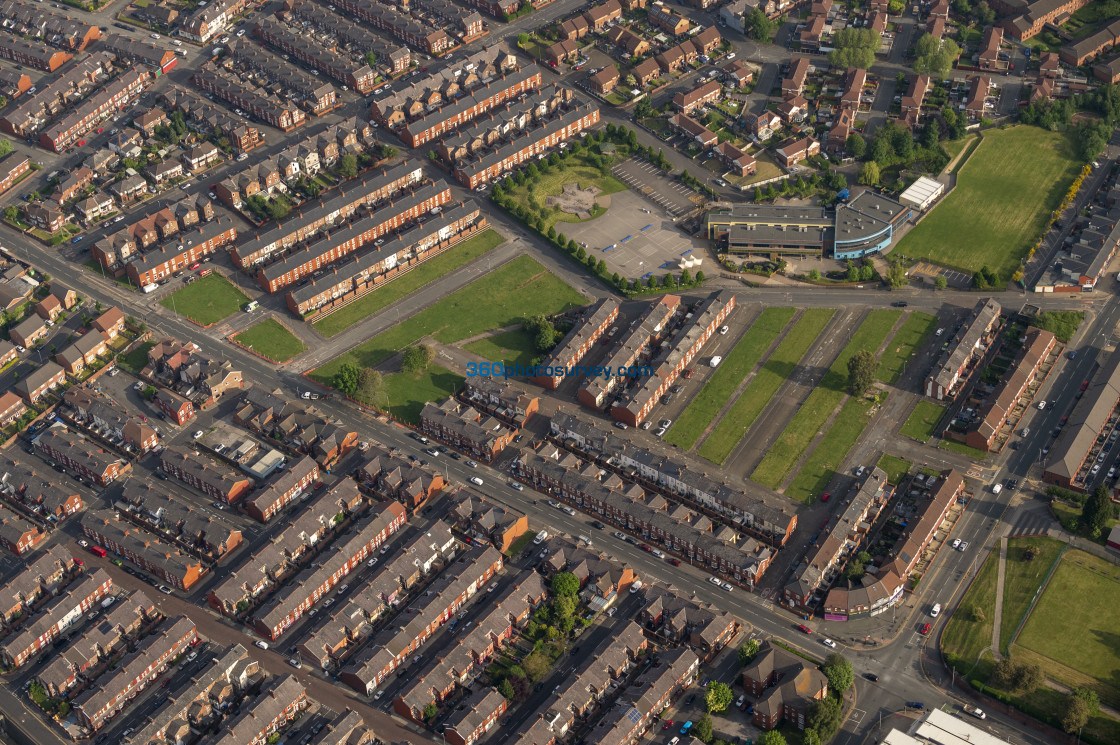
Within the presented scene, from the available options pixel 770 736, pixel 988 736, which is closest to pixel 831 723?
pixel 770 736

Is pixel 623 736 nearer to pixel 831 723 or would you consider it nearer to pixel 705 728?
pixel 705 728

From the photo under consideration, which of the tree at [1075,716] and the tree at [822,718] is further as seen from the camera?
the tree at [822,718]

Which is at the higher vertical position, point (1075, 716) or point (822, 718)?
point (1075, 716)

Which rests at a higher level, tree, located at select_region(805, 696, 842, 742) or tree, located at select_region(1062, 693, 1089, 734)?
tree, located at select_region(1062, 693, 1089, 734)

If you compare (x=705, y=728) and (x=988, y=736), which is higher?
(x=988, y=736)

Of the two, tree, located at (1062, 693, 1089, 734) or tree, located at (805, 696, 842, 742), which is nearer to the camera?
tree, located at (1062, 693, 1089, 734)

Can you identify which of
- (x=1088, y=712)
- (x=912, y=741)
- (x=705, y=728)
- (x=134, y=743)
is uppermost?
(x=1088, y=712)

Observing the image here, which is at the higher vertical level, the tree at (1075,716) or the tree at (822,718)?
the tree at (1075,716)

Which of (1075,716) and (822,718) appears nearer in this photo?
(1075,716)
